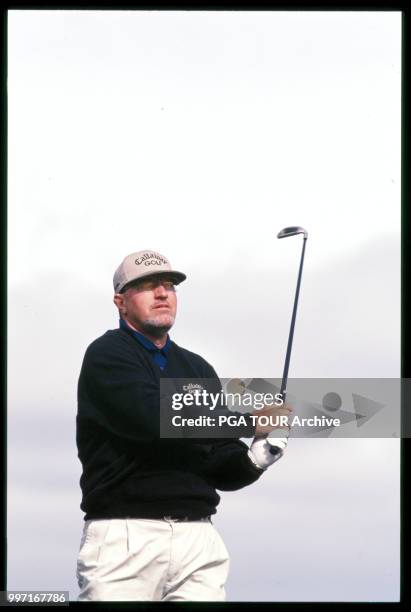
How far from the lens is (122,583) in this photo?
227 inches

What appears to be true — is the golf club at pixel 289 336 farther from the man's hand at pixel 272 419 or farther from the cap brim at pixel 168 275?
the cap brim at pixel 168 275

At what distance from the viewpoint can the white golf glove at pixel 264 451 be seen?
592cm

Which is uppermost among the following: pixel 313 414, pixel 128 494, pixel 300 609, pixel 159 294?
pixel 159 294

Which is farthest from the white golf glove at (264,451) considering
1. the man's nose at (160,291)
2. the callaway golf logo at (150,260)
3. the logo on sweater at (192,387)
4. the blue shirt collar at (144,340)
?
the callaway golf logo at (150,260)

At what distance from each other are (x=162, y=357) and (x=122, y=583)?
1.19 metres

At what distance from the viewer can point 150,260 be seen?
626 centimetres

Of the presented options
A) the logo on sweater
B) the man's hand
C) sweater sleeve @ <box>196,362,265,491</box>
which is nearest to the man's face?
the logo on sweater

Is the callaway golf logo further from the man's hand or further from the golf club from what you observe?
the man's hand

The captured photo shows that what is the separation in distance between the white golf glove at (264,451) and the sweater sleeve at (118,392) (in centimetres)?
55

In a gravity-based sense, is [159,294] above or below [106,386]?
above

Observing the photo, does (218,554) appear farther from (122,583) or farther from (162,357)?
(162,357)

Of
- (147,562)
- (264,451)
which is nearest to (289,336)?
(264,451)

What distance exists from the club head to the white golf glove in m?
1.21

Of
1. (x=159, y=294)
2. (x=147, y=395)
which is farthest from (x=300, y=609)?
(x=159, y=294)
